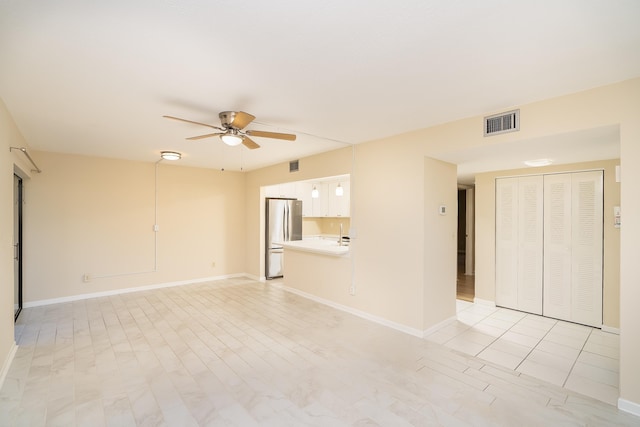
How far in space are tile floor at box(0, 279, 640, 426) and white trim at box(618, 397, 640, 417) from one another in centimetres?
7

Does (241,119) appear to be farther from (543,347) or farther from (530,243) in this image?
(530,243)

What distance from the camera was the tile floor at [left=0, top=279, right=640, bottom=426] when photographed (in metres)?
2.18

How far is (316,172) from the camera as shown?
16.7ft

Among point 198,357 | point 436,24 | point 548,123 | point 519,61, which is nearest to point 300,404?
point 198,357

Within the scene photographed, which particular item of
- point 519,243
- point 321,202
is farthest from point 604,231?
point 321,202

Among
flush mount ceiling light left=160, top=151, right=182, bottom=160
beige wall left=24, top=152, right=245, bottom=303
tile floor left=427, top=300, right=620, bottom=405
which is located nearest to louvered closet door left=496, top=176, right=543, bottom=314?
tile floor left=427, top=300, right=620, bottom=405

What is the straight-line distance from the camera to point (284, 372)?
2.76 meters

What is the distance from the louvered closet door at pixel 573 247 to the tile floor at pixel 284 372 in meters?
0.39

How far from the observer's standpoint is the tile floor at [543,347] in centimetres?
267

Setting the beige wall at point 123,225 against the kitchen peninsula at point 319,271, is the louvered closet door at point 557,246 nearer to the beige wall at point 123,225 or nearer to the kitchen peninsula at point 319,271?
the kitchen peninsula at point 319,271

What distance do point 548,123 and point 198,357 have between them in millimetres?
4060

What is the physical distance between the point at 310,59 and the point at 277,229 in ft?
17.0

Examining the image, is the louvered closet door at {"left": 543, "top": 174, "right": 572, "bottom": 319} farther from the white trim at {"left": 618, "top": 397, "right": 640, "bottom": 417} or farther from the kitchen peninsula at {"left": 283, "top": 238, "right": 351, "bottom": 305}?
the kitchen peninsula at {"left": 283, "top": 238, "right": 351, "bottom": 305}

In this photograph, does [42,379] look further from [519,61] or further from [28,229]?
[519,61]
